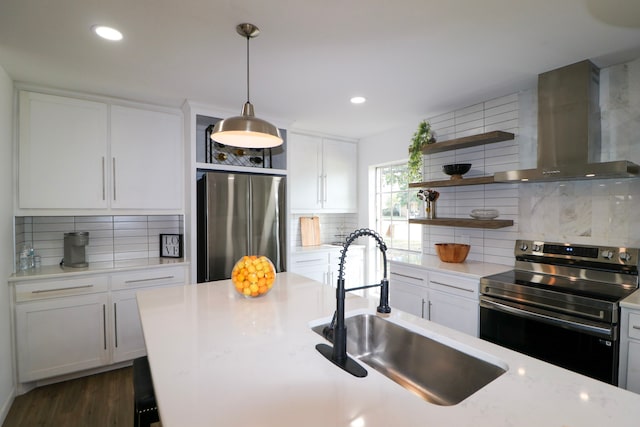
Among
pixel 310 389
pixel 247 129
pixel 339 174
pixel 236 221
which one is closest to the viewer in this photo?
pixel 310 389

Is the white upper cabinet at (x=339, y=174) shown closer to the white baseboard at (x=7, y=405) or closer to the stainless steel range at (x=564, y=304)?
the stainless steel range at (x=564, y=304)

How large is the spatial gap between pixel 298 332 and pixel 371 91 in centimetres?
208

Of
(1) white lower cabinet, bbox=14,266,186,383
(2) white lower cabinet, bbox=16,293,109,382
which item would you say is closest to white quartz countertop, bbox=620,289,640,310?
(1) white lower cabinet, bbox=14,266,186,383

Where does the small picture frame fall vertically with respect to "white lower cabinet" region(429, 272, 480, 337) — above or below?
above

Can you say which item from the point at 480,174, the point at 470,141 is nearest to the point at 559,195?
the point at 480,174

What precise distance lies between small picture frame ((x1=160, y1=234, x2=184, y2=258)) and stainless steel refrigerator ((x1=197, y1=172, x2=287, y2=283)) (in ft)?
0.84

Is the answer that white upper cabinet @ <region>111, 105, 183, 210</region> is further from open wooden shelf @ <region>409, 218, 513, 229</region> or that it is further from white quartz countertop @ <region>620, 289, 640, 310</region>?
white quartz countertop @ <region>620, 289, 640, 310</region>

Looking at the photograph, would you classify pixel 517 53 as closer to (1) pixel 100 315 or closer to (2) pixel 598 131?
(2) pixel 598 131

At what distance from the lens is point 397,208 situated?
4.11 metres

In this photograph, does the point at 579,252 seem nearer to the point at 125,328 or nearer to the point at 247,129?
the point at 247,129

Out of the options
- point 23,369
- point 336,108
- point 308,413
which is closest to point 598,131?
point 336,108

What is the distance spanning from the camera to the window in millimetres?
3895

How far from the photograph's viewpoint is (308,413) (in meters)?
0.80

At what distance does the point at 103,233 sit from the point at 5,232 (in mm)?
813
